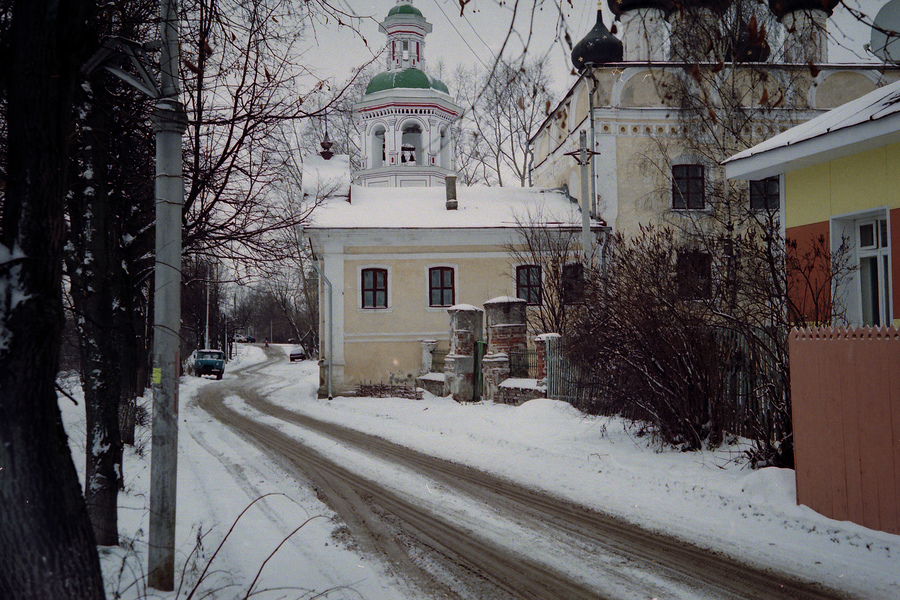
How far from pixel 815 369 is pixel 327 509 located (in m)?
5.17

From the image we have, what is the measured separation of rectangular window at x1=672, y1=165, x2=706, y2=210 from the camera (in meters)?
26.9

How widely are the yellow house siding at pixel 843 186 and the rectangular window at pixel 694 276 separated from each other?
2.15 metres

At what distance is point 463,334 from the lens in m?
19.3

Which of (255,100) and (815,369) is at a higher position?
(255,100)

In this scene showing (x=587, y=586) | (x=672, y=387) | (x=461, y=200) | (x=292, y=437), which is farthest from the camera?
(x=461, y=200)

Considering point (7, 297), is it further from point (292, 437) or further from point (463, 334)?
point (463, 334)

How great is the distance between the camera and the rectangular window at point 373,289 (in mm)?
24609

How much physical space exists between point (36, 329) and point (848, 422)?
6.40m

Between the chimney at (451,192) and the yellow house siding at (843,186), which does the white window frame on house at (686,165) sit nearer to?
the chimney at (451,192)

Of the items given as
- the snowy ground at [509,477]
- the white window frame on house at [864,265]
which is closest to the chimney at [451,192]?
the snowy ground at [509,477]

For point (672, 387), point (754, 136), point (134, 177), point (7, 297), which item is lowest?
point (672, 387)

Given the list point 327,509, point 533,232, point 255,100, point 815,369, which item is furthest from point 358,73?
point 533,232

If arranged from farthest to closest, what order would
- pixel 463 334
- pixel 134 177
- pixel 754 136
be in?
pixel 754 136 → pixel 463 334 → pixel 134 177

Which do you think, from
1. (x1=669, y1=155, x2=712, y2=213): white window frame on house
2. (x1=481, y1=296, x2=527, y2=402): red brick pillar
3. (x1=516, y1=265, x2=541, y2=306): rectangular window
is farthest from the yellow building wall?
(x1=669, y1=155, x2=712, y2=213): white window frame on house
